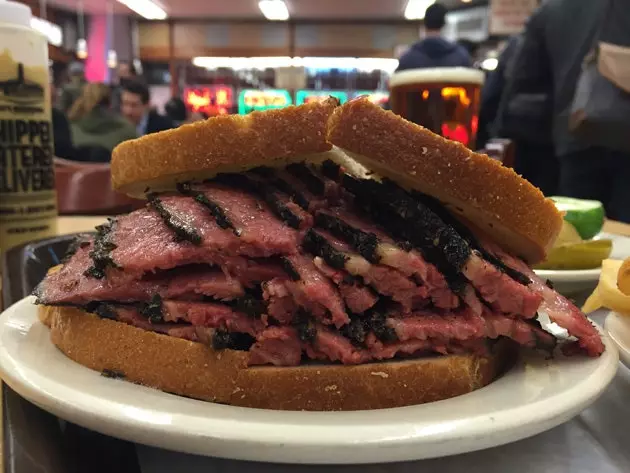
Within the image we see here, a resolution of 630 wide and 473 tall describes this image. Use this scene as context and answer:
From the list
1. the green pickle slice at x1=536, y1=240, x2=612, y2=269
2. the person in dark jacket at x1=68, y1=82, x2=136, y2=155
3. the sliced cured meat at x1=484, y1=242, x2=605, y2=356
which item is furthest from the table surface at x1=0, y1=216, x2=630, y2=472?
the person in dark jacket at x1=68, y1=82, x2=136, y2=155

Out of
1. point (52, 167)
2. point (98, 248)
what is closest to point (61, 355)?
point (98, 248)

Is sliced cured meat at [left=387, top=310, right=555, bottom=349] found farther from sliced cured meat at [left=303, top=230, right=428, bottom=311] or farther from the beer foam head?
the beer foam head

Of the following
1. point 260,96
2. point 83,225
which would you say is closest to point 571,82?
point 83,225

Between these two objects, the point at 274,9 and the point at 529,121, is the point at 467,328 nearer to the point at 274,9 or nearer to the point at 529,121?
the point at 529,121

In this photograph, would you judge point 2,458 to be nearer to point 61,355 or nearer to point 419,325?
point 61,355

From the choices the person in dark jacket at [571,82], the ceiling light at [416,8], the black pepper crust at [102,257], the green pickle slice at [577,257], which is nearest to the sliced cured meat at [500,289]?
the black pepper crust at [102,257]

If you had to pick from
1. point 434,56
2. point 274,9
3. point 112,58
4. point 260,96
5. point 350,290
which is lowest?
point 350,290

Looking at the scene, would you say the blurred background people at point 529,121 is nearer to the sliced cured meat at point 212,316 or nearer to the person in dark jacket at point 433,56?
the person in dark jacket at point 433,56
